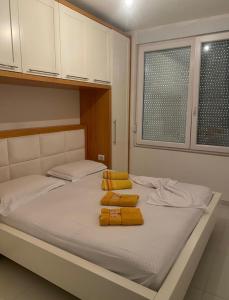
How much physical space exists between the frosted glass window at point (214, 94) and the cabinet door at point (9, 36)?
2.30m

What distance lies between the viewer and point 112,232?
1.55 metres

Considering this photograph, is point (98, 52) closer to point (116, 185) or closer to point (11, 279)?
point (116, 185)

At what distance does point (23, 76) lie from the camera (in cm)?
209

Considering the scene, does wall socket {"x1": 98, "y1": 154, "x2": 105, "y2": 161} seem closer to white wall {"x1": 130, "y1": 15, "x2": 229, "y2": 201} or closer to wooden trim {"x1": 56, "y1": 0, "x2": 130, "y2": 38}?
white wall {"x1": 130, "y1": 15, "x2": 229, "y2": 201}

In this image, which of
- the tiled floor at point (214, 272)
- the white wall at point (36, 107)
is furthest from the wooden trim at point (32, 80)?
the tiled floor at point (214, 272)

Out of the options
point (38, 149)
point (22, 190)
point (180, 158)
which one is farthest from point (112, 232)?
point (180, 158)

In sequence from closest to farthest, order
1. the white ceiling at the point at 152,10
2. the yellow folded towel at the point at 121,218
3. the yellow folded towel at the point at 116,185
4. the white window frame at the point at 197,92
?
the yellow folded towel at the point at 121,218
the yellow folded towel at the point at 116,185
the white ceiling at the point at 152,10
the white window frame at the point at 197,92

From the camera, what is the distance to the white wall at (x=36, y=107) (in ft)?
8.04

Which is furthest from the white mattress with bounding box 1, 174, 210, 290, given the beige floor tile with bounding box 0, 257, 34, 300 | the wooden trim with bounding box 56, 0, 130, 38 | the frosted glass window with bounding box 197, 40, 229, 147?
the wooden trim with bounding box 56, 0, 130, 38

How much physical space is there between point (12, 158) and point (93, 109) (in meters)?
1.32

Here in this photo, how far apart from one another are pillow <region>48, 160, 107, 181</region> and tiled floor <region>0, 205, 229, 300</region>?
3.21 ft

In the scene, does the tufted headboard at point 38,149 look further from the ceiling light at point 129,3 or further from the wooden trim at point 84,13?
the ceiling light at point 129,3

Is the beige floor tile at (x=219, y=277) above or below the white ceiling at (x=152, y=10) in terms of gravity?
below

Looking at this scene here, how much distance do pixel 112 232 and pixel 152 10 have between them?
8.44 feet
